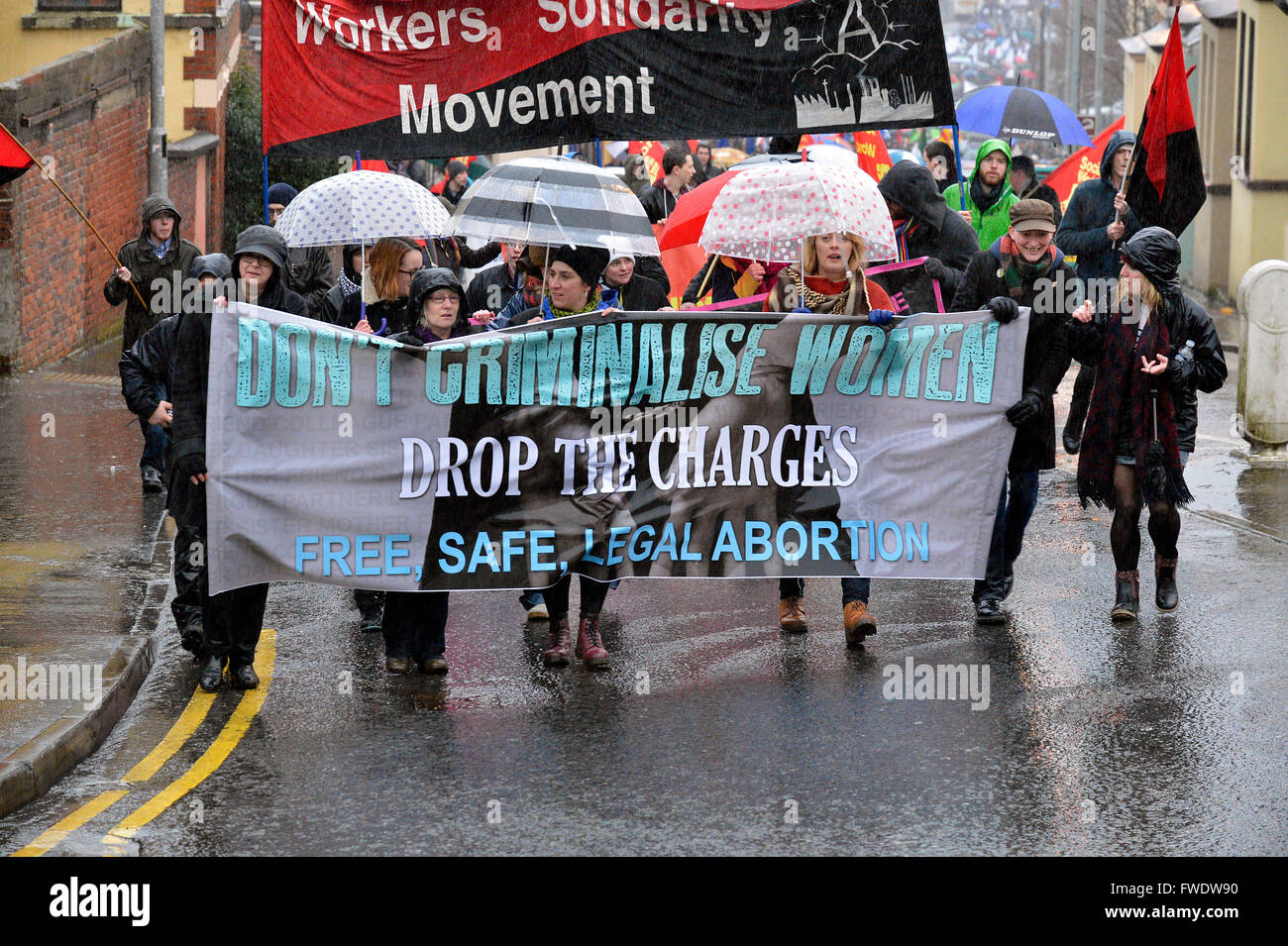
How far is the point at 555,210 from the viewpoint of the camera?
9.13 meters

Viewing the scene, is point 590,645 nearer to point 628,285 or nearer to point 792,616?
point 792,616

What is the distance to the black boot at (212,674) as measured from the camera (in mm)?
7375

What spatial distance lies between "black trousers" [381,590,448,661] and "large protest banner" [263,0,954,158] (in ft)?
8.86

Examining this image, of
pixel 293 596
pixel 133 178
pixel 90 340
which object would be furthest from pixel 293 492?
pixel 133 178

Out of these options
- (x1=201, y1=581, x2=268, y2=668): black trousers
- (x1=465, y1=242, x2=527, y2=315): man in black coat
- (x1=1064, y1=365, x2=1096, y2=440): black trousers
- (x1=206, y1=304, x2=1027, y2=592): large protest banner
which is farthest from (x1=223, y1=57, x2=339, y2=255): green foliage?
(x1=201, y1=581, x2=268, y2=668): black trousers

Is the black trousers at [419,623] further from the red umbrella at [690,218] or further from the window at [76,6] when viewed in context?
the window at [76,6]

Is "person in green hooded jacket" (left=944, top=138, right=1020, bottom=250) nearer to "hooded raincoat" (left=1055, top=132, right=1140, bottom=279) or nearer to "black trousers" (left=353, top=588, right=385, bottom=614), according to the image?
"hooded raincoat" (left=1055, top=132, right=1140, bottom=279)

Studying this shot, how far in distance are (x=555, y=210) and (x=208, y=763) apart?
377 cm

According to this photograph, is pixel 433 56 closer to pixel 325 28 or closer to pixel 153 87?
pixel 325 28

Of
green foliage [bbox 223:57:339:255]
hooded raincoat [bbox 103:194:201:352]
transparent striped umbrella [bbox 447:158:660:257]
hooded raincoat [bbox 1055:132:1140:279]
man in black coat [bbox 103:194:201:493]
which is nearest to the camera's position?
transparent striped umbrella [bbox 447:158:660:257]

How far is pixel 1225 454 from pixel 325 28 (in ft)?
24.0

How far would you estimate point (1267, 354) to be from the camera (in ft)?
42.4

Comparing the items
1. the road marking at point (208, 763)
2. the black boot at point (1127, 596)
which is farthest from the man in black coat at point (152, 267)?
the black boot at point (1127, 596)

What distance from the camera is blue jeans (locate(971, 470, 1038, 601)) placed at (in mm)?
8328
